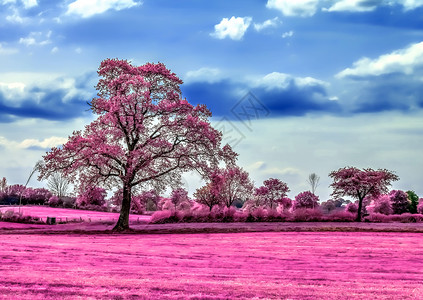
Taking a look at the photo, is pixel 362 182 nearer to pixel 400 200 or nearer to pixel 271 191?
pixel 271 191

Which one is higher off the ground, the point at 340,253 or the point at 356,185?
the point at 356,185

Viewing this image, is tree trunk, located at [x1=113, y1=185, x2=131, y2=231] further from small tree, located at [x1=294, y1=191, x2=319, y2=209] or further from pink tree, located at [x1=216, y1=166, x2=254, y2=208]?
small tree, located at [x1=294, y1=191, x2=319, y2=209]

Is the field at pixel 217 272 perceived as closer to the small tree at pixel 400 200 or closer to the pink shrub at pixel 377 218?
the pink shrub at pixel 377 218

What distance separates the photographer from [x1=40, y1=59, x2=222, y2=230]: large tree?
104ft

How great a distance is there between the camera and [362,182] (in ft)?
161

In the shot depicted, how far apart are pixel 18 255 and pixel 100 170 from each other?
1789 cm

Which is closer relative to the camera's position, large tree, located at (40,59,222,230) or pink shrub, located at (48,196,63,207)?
large tree, located at (40,59,222,230)

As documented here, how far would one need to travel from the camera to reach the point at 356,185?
1954 inches

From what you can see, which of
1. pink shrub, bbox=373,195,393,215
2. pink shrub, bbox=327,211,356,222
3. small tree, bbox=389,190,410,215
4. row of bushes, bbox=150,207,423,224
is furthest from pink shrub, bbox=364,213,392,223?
small tree, bbox=389,190,410,215

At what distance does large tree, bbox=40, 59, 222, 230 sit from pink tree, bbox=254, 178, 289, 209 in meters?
35.2

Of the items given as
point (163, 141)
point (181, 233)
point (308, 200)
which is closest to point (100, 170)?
point (163, 141)

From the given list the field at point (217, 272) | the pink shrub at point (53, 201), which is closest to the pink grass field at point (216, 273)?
the field at point (217, 272)

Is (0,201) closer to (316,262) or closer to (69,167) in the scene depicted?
(69,167)

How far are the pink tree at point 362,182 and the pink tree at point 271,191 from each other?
1634cm
